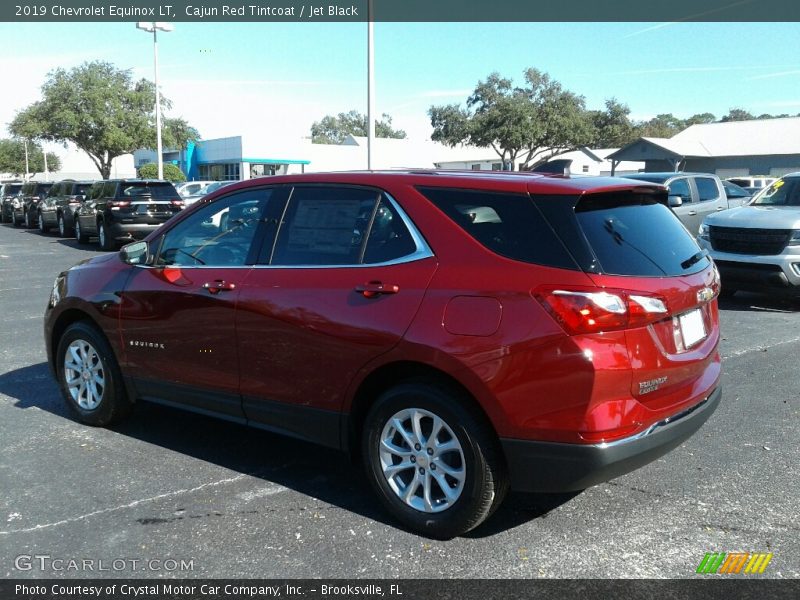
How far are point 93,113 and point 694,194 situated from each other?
37.0m

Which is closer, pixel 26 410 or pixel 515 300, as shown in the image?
pixel 515 300

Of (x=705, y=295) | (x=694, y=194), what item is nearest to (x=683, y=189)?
(x=694, y=194)

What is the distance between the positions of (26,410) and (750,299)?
984 cm

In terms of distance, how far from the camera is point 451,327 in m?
3.43

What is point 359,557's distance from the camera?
11.3ft

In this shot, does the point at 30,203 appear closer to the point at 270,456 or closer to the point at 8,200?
the point at 8,200

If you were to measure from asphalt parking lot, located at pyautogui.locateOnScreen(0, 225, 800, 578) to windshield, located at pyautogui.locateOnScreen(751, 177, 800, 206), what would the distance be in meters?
5.94

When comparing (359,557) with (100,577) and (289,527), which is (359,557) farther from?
(100,577)

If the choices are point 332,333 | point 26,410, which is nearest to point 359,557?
point 332,333

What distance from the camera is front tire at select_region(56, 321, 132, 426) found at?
16.7 feet

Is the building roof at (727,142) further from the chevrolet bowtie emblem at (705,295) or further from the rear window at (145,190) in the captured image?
the chevrolet bowtie emblem at (705,295)

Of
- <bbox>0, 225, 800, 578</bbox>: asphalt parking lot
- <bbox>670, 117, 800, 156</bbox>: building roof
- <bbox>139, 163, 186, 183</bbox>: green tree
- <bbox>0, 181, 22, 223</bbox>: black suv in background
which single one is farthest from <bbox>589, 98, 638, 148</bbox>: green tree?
<bbox>0, 225, 800, 578</bbox>: asphalt parking lot

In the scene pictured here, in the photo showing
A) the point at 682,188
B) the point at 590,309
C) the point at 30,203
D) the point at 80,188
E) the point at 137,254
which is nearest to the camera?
the point at 590,309

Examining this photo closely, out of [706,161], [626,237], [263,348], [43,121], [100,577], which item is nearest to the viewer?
[100,577]
